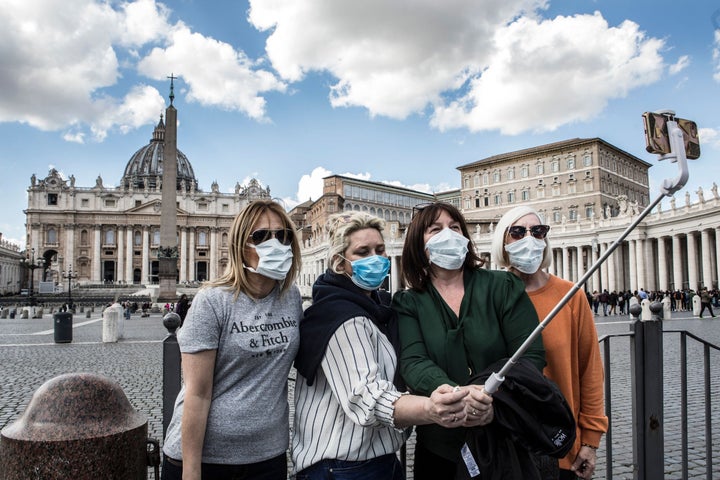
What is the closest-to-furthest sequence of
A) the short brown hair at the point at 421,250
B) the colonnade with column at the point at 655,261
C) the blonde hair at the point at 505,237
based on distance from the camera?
the short brown hair at the point at 421,250 < the blonde hair at the point at 505,237 < the colonnade with column at the point at 655,261

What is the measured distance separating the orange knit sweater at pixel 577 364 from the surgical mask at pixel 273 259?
137 cm

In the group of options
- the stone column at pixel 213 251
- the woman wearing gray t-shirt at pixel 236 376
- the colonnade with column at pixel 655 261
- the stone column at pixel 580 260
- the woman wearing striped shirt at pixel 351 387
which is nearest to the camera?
the woman wearing striped shirt at pixel 351 387

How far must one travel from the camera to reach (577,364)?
269 centimetres

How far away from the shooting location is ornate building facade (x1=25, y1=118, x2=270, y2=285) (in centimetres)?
8569

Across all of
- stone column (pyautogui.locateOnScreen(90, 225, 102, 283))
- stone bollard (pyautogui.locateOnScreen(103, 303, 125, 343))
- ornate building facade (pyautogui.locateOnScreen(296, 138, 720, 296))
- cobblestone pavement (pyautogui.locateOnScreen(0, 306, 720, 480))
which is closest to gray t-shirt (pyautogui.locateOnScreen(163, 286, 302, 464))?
cobblestone pavement (pyautogui.locateOnScreen(0, 306, 720, 480))

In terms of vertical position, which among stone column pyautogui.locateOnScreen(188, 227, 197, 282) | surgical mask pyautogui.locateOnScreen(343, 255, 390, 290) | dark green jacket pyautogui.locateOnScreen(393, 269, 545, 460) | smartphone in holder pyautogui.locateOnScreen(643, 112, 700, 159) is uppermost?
stone column pyautogui.locateOnScreen(188, 227, 197, 282)

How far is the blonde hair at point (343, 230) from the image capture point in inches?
96.3

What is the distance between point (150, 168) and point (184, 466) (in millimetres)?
114443

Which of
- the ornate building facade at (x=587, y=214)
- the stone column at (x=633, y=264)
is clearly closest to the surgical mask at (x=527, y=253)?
the ornate building facade at (x=587, y=214)

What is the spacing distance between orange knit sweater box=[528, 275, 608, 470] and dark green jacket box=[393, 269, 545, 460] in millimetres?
377

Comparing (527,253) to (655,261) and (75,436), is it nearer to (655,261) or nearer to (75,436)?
(75,436)

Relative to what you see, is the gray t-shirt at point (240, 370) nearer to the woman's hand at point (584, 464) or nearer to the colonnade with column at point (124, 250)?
the woman's hand at point (584, 464)

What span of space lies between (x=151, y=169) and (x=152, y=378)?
107 meters

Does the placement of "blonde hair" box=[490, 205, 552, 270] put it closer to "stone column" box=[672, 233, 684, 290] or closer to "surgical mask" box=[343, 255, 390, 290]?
"surgical mask" box=[343, 255, 390, 290]
